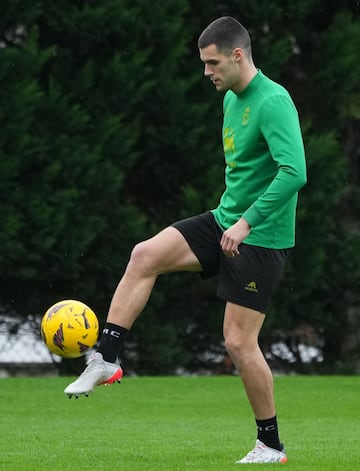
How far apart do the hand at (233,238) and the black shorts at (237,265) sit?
0.30m

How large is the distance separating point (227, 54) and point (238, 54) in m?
0.06

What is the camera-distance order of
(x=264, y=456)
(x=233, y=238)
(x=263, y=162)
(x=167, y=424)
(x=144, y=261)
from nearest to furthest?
1. (x=233, y=238)
2. (x=144, y=261)
3. (x=263, y=162)
4. (x=264, y=456)
5. (x=167, y=424)

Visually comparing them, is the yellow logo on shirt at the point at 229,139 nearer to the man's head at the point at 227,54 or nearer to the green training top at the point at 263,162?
the green training top at the point at 263,162

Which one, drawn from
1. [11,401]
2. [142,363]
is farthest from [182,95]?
[11,401]

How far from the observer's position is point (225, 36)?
21.3ft

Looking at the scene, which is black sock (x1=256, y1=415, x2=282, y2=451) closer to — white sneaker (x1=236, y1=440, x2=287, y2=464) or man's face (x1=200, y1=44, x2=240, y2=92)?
white sneaker (x1=236, y1=440, x2=287, y2=464)

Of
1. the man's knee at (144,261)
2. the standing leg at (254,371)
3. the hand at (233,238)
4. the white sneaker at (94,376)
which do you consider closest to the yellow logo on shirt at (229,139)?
the hand at (233,238)

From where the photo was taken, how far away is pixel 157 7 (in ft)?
41.5

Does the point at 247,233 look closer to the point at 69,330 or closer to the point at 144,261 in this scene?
the point at 144,261

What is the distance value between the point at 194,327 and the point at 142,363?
0.74m

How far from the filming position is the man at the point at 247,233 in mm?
6328

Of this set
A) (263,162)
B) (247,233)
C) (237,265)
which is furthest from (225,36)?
(237,265)

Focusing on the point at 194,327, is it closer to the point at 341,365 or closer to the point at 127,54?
the point at 341,365

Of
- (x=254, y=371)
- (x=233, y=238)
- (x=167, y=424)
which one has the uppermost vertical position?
(x=233, y=238)
